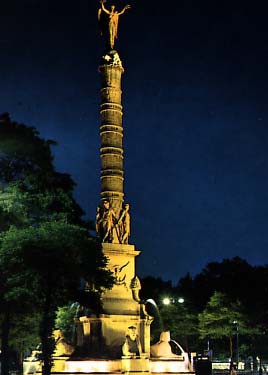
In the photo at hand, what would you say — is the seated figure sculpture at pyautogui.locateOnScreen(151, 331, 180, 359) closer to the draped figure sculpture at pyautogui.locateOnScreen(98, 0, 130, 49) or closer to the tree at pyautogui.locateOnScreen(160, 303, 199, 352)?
the draped figure sculpture at pyautogui.locateOnScreen(98, 0, 130, 49)

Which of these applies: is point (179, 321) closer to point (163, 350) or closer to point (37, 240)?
point (163, 350)

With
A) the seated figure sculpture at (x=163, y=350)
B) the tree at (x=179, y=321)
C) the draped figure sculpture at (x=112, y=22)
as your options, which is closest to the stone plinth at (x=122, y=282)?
the seated figure sculpture at (x=163, y=350)

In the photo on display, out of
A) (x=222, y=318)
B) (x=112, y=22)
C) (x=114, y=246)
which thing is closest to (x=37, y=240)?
(x=114, y=246)

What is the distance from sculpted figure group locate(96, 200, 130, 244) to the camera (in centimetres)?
4291

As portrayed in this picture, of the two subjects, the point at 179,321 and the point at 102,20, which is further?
the point at 179,321

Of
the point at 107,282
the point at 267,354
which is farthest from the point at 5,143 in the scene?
the point at 267,354

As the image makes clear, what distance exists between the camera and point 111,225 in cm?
4309

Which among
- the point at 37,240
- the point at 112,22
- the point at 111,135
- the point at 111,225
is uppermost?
the point at 112,22

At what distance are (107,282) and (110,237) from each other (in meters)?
11.6

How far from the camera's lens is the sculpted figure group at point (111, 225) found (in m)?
42.9

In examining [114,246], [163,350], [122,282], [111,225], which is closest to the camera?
[163,350]

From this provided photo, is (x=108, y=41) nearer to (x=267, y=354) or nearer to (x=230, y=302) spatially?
(x=230, y=302)

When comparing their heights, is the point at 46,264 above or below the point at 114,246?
below

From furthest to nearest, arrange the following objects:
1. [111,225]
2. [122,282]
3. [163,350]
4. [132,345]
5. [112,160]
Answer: [112,160] < [111,225] < [122,282] < [163,350] < [132,345]
